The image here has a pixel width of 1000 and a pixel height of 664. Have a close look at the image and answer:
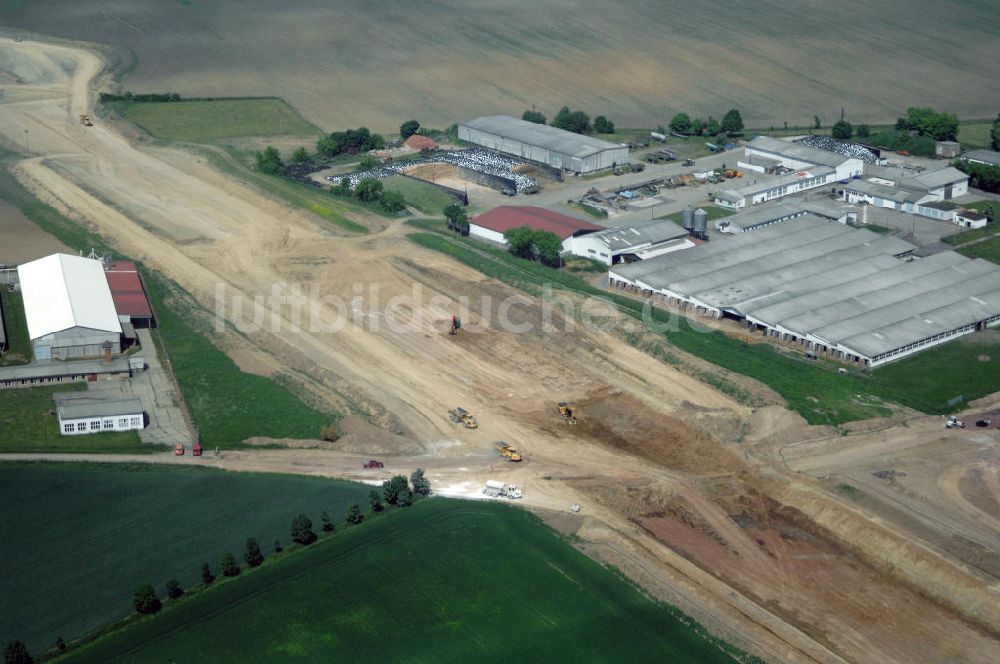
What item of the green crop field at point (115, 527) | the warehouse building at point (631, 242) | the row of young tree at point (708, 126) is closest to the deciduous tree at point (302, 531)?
the green crop field at point (115, 527)

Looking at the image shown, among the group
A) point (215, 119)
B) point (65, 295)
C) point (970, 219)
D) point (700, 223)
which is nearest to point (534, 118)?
point (215, 119)

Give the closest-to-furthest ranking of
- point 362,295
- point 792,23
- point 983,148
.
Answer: point 362,295 < point 983,148 < point 792,23

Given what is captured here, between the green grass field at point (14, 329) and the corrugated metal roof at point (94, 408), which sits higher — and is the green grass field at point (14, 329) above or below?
below

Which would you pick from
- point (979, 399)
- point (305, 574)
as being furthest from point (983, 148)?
point (305, 574)

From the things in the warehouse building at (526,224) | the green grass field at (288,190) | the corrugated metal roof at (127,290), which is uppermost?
the warehouse building at (526,224)

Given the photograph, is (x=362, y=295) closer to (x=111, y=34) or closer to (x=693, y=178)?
(x=693, y=178)

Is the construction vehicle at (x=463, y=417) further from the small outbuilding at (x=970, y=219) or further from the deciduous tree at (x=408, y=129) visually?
the deciduous tree at (x=408, y=129)
